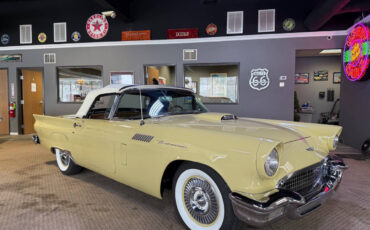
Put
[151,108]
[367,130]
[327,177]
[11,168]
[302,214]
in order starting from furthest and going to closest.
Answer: [367,130] < [11,168] < [151,108] < [327,177] < [302,214]

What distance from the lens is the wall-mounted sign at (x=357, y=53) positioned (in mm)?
4914

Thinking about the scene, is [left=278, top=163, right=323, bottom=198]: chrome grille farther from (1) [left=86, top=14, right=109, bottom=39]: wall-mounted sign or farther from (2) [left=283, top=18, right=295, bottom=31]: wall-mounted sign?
(1) [left=86, top=14, right=109, bottom=39]: wall-mounted sign

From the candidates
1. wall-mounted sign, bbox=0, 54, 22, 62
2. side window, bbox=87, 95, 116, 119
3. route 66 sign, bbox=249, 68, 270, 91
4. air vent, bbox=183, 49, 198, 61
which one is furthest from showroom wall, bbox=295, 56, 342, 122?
wall-mounted sign, bbox=0, 54, 22, 62

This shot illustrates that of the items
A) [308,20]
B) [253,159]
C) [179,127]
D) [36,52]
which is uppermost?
[308,20]

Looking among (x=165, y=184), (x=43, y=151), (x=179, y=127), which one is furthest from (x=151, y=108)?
(x=43, y=151)

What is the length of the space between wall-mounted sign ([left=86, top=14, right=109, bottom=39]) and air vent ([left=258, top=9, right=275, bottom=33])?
4821 mm

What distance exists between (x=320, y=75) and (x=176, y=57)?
21.6 feet

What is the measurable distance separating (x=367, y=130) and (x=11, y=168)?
296 inches

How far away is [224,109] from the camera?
7.09 metres

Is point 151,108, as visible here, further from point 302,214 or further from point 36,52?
point 36,52

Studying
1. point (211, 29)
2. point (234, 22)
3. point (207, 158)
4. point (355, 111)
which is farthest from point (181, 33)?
point (207, 158)

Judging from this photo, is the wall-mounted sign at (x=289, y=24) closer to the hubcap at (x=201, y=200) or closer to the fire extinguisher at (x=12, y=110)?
the hubcap at (x=201, y=200)

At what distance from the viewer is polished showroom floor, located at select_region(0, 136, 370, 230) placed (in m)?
2.33

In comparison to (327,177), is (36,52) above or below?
above
